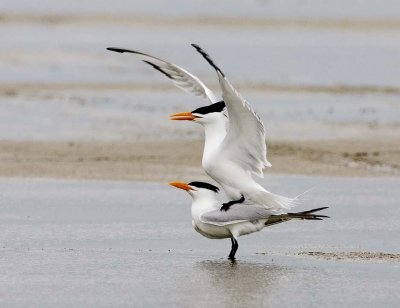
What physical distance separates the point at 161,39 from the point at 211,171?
891 inches

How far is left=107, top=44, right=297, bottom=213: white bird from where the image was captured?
36.1ft

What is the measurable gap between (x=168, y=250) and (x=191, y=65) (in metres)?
16.6

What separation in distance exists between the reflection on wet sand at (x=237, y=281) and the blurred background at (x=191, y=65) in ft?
25.9

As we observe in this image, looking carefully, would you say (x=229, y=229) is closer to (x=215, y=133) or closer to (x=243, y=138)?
(x=243, y=138)

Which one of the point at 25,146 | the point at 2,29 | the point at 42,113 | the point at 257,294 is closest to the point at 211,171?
the point at 257,294

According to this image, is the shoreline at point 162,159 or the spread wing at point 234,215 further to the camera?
the shoreline at point 162,159

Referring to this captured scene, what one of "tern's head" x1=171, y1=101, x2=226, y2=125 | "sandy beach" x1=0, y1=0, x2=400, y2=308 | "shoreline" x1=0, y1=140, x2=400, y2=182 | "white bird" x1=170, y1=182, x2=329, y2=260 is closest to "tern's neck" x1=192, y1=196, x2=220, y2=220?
"white bird" x1=170, y1=182, x2=329, y2=260

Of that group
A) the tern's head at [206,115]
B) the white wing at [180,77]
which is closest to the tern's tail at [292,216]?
the tern's head at [206,115]

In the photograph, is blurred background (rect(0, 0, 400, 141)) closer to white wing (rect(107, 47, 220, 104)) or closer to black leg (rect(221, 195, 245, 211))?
white wing (rect(107, 47, 220, 104))

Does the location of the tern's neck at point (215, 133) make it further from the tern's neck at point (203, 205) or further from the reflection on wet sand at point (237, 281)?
the reflection on wet sand at point (237, 281)

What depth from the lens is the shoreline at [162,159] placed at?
15.6 m

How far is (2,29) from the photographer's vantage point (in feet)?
118

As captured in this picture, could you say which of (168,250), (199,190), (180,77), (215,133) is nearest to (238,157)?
(215,133)

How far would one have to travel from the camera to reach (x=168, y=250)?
11.2 metres
